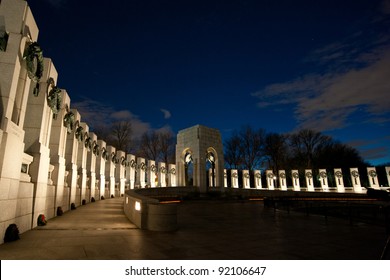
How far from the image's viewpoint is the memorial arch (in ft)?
108

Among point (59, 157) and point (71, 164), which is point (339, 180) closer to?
point (71, 164)

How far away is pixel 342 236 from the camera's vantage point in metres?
7.50

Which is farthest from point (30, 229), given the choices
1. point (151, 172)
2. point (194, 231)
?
point (151, 172)

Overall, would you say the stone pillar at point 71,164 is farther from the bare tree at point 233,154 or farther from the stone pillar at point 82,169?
the bare tree at point 233,154

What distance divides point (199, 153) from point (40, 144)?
23.9m

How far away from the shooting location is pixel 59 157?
1315 cm

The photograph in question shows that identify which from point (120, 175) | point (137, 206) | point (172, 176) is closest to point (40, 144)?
point (137, 206)

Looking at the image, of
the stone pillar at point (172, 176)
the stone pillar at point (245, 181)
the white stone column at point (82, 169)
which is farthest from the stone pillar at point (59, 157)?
the stone pillar at point (245, 181)

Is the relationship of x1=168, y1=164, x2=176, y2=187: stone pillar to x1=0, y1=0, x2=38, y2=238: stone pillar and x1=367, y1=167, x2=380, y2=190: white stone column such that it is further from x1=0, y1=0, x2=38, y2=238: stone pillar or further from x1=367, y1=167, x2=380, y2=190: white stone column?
x1=0, y1=0, x2=38, y2=238: stone pillar

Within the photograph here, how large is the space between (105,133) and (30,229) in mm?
41482

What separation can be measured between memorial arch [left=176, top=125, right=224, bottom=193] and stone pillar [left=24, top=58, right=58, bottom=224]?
72.9ft

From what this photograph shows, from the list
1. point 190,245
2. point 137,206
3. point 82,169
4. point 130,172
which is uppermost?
point 130,172

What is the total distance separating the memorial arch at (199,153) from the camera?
3280 cm

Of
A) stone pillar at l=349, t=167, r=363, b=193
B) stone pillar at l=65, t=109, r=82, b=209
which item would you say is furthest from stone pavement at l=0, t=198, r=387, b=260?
stone pillar at l=349, t=167, r=363, b=193
